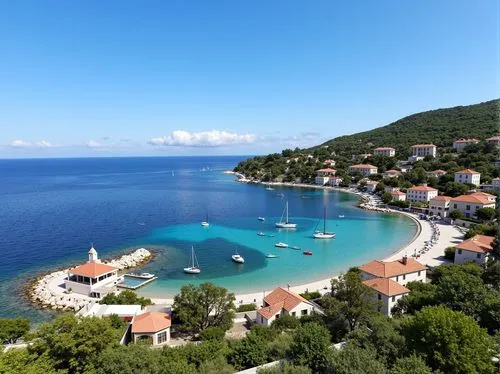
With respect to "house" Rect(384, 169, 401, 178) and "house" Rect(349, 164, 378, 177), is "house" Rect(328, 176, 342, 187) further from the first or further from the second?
"house" Rect(384, 169, 401, 178)

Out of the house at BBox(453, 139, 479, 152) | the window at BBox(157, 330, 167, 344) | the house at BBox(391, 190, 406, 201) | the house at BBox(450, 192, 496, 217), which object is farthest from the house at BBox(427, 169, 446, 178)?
the window at BBox(157, 330, 167, 344)

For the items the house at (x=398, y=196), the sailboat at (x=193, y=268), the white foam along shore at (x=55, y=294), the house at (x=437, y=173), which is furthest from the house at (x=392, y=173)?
the white foam along shore at (x=55, y=294)

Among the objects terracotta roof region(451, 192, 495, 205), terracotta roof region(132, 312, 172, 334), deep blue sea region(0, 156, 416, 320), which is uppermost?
terracotta roof region(451, 192, 495, 205)

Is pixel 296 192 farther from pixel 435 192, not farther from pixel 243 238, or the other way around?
pixel 243 238

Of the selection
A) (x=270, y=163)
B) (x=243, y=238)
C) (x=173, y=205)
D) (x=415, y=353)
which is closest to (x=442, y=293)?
(x=415, y=353)

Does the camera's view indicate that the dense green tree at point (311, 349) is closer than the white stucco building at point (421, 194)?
Yes

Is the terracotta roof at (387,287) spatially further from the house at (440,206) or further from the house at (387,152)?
the house at (387,152)

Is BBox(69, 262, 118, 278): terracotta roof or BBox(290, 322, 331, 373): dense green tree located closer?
BBox(290, 322, 331, 373): dense green tree
